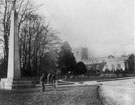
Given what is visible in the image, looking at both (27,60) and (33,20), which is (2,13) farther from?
(27,60)

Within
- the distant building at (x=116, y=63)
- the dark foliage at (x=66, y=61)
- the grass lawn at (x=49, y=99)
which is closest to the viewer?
the grass lawn at (x=49, y=99)

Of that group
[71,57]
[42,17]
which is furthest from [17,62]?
[71,57]

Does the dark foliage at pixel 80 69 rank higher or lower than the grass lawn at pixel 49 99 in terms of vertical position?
higher

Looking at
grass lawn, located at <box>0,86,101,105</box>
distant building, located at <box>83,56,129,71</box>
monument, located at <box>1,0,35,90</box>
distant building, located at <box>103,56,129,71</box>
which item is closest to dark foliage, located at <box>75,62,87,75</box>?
distant building, located at <box>83,56,129,71</box>

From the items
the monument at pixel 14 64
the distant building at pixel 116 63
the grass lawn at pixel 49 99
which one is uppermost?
the distant building at pixel 116 63

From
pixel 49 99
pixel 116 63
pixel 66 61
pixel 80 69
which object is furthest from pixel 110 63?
pixel 49 99

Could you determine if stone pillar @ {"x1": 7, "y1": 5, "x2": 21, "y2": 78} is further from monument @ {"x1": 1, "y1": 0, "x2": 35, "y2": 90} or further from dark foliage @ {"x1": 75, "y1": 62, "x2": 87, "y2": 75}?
dark foliage @ {"x1": 75, "y1": 62, "x2": 87, "y2": 75}

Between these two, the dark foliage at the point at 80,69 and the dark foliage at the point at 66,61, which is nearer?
the dark foliage at the point at 66,61

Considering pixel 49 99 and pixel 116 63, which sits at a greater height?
pixel 116 63

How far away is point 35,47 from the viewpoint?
33938 mm

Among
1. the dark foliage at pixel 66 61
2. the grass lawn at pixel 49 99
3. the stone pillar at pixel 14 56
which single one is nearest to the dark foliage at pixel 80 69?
the dark foliage at pixel 66 61

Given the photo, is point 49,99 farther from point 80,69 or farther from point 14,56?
point 80,69

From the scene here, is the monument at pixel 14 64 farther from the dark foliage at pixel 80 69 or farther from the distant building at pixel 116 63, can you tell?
the distant building at pixel 116 63

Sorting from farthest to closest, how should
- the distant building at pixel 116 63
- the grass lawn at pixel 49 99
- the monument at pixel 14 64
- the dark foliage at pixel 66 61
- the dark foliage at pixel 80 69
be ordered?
1. the distant building at pixel 116 63
2. the dark foliage at pixel 80 69
3. the dark foliage at pixel 66 61
4. the monument at pixel 14 64
5. the grass lawn at pixel 49 99
